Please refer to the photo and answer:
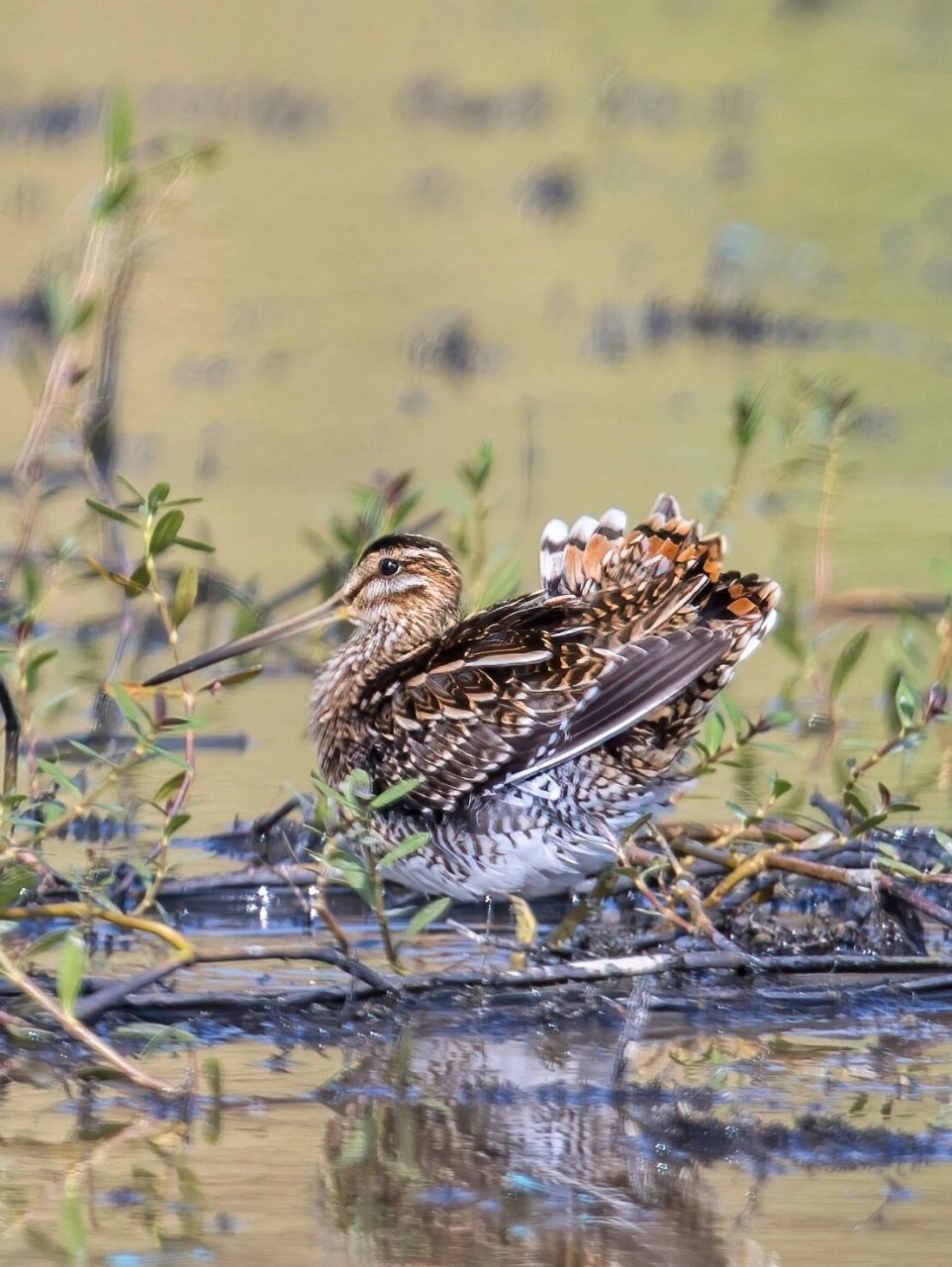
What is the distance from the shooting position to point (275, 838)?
17.4ft

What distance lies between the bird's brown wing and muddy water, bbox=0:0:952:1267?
0.48 meters

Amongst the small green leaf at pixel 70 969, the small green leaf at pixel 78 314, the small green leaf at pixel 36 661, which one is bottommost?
the small green leaf at pixel 70 969

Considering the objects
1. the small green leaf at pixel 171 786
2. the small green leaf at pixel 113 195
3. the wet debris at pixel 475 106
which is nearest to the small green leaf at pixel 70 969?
the small green leaf at pixel 171 786

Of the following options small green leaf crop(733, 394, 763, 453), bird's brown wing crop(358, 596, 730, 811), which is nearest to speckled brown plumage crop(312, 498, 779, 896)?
bird's brown wing crop(358, 596, 730, 811)

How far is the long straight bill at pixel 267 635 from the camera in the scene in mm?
4996

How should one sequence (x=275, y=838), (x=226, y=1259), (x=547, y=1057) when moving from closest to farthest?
(x=226, y=1259) < (x=547, y=1057) < (x=275, y=838)

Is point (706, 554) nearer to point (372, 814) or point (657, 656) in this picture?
point (657, 656)

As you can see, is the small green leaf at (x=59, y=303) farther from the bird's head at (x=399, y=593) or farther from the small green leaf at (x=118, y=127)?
the bird's head at (x=399, y=593)

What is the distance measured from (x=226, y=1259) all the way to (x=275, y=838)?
204 centimetres

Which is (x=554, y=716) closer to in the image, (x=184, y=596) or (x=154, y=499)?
(x=184, y=596)

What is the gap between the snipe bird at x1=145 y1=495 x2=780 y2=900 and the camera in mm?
4578

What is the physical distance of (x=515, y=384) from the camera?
10328mm

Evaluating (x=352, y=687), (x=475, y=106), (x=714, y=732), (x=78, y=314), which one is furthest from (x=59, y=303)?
(x=475, y=106)

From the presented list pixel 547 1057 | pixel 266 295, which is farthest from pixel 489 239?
pixel 547 1057
